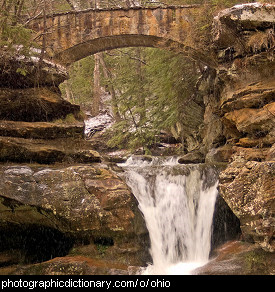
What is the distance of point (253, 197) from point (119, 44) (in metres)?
6.66

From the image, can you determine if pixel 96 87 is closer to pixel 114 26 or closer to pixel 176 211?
pixel 114 26

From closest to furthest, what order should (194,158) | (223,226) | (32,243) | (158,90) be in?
1. (32,243)
2. (223,226)
3. (194,158)
4. (158,90)

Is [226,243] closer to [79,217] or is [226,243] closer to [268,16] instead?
[79,217]

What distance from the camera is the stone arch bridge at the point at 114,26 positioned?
10.1 meters

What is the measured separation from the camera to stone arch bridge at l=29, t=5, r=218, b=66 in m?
10.1

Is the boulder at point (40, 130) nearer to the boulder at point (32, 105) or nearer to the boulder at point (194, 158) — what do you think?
the boulder at point (32, 105)

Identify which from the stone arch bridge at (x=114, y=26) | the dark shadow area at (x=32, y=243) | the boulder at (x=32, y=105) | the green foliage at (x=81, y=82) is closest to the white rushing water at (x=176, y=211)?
the dark shadow area at (x=32, y=243)

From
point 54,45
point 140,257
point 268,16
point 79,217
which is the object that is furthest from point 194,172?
point 54,45

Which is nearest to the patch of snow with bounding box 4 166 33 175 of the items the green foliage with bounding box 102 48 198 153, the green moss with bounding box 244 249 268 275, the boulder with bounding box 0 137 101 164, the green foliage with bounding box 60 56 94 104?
the boulder with bounding box 0 137 101 164

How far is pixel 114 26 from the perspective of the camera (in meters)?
10.1

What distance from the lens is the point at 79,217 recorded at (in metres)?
6.67

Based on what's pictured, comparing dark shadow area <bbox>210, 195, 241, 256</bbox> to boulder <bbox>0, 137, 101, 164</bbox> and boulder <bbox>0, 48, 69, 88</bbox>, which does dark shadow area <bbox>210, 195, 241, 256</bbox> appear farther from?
boulder <bbox>0, 48, 69, 88</bbox>

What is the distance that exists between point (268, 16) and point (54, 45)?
5.95 metres

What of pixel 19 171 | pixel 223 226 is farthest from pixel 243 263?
pixel 19 171
